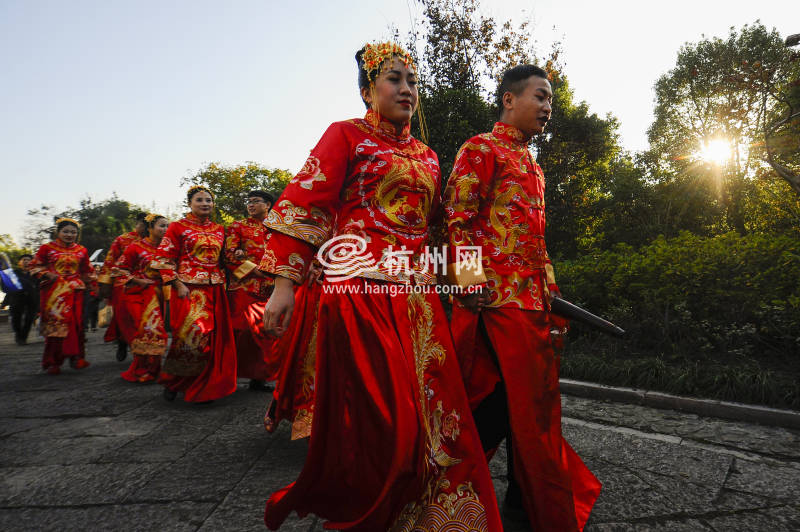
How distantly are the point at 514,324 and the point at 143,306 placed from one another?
17.6 ft

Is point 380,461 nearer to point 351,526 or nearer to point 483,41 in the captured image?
point 351,526

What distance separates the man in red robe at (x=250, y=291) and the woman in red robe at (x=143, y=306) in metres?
0.99

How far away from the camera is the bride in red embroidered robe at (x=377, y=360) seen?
53.1 inches

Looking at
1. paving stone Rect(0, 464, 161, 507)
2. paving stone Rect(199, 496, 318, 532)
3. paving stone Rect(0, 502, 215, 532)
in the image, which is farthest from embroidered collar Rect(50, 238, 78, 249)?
paving stone Rect(199, 496, 318, 532)

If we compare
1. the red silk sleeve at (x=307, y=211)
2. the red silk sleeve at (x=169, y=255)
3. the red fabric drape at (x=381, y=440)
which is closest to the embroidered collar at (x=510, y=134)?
the red silk sleeve at (x=307, y=211)

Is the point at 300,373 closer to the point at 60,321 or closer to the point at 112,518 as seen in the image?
the point at 112,518

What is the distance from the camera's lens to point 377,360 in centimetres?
141

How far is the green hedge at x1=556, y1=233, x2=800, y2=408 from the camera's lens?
155 inches

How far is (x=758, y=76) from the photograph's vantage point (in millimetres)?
5898

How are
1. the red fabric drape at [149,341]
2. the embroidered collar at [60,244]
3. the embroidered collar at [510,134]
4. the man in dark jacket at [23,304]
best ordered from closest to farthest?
the embroidered collar at [510,134], the red fabric drape at [149,341], the embroidered collar at [60,244], the man in dark jacket at [23,304]

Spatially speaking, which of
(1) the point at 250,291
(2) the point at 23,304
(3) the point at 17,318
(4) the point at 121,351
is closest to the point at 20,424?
(1) the point at 250,291

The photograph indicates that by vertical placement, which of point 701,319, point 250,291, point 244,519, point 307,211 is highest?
point 307,211

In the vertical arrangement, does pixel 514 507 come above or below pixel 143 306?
below

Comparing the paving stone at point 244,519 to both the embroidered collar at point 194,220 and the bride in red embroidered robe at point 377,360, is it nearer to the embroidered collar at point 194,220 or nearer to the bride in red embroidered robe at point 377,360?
the bride in red embroidered robe at point 377,360
